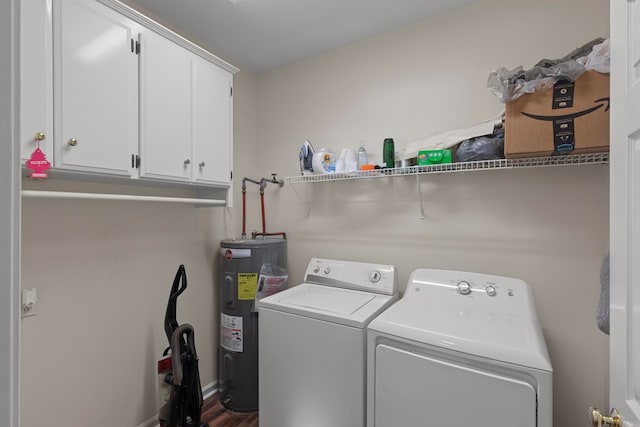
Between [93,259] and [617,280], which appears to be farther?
[93,259]

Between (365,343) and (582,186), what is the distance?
54.0 inches

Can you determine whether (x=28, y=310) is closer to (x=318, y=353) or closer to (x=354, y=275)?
(x=318, y=353)

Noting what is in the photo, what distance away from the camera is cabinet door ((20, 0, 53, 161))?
1.14 metres

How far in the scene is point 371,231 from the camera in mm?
2209

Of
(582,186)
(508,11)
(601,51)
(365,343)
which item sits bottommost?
(365,343)

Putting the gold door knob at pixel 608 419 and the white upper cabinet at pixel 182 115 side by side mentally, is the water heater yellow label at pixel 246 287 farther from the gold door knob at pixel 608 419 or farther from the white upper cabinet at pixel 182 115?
the gold door knob at pixel 608 419

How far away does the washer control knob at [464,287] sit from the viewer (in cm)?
167

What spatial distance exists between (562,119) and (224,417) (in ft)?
8.64

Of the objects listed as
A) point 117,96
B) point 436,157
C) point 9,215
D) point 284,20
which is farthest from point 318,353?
point 284,20

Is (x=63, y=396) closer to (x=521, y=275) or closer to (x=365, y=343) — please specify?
(x=365, y=343)

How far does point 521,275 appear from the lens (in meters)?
1.72

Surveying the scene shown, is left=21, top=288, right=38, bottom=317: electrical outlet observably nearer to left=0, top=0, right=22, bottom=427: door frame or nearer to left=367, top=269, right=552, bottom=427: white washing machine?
left=0, top=0, right=22, bottom=427: door frame

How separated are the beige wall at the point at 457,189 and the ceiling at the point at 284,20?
0.37 feet

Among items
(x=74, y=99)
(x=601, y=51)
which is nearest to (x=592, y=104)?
(x=601, y=51)
